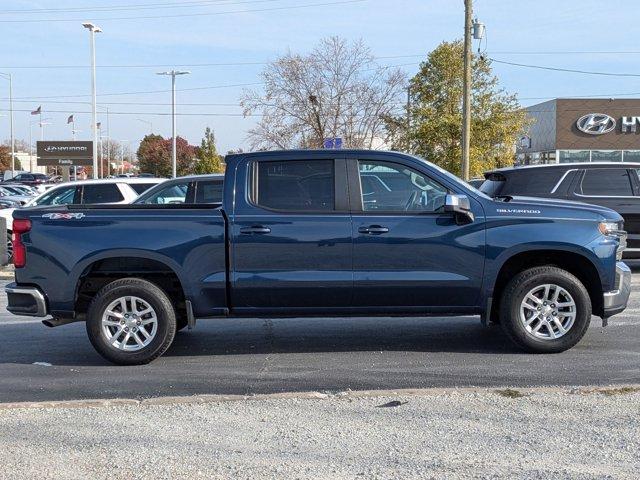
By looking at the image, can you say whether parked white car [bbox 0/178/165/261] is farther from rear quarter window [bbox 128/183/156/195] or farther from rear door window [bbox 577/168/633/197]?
rear door window [bbox 577/168/633/197]

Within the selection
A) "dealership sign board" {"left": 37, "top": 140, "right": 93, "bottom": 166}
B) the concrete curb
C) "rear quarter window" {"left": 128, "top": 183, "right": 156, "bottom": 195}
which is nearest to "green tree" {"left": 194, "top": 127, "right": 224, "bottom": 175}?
"dealership sign board" {"left": 37, "top": 140, "right": 93, "bottom": 166}

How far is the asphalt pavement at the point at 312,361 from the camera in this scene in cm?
628

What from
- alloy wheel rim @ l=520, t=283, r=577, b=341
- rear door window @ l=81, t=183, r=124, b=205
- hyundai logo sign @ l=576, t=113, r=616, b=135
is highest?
hyundai logo sign @ l=576, t=113, r=616, b=135

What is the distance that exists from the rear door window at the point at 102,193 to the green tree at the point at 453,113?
1666 cm

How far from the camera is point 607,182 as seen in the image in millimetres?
12992

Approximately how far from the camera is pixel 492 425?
5.01 metres

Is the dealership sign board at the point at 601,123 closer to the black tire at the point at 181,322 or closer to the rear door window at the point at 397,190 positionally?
the rear door window at the point at 397,190

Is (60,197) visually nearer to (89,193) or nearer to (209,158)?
(89,193)

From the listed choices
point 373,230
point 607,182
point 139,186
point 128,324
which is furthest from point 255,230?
point 139,186

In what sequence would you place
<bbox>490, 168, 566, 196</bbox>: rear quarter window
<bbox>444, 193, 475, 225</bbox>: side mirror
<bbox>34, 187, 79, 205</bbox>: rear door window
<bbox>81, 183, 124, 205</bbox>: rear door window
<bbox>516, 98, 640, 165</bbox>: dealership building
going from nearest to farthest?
<bbox>444, 193, 475, 225</bbox>: side mirror < <bbox>490, 168, 566, 196</bbox>: rear quarter window < <bbox>34, 187, 79, 205</bbox>: rear door window < <bbox>81, 183, 124, 205</bbox>: rear door window < <bbox>516, 98, 640, 165</bbox>: dealership building

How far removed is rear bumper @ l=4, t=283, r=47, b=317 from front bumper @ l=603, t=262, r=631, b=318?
5.09 m

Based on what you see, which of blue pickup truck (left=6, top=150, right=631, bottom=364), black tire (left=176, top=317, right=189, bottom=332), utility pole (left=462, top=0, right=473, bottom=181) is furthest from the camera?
utility pole (left=462, top=0, right=473, bottom=181)

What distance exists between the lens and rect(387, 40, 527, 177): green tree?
3005cm

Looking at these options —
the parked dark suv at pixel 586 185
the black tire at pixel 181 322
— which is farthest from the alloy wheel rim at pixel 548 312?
the parked dark suv at pixel 586 185
